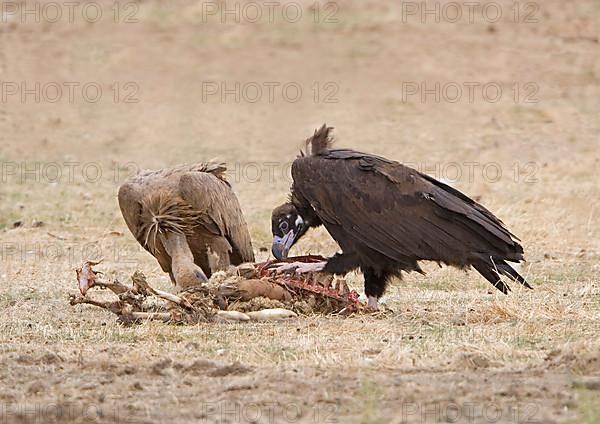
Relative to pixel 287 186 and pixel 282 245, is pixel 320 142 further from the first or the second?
pixel 287 186

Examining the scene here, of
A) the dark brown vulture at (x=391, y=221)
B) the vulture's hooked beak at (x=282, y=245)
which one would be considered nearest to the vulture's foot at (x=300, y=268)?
the dark brown vulture at (x=391, y=221)

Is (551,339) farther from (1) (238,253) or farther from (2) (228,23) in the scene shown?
(2) (228,23)

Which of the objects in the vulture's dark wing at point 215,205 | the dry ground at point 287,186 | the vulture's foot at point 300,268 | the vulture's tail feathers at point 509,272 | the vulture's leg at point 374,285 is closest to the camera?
the dry ground at point 287,186

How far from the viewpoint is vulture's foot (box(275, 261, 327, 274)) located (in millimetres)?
8289

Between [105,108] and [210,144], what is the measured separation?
2.91 metres

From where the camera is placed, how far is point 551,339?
270 inches

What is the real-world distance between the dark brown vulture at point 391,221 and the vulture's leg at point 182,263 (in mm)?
700

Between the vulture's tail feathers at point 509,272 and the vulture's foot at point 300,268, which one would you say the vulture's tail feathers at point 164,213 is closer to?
the vulture's foot at point 300,268

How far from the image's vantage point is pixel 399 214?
7.89 meters

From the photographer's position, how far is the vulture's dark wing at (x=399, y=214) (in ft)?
25.4

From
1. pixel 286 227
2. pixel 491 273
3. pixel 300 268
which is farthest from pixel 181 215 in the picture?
pixel 491 273

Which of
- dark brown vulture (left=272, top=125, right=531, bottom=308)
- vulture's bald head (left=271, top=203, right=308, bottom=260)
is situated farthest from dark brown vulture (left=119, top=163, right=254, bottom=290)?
dark brown vulture (left=272, top=125, right=531, bottom=308)

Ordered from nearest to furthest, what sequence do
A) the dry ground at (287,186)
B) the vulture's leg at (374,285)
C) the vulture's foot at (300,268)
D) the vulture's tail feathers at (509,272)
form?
the dry ground at (287,186) < the vulture's tail feathers at (509,272) < the vulture's leg at (374,285) < the vulture's foot at (300,268)

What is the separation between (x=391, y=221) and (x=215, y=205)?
4.30ft
